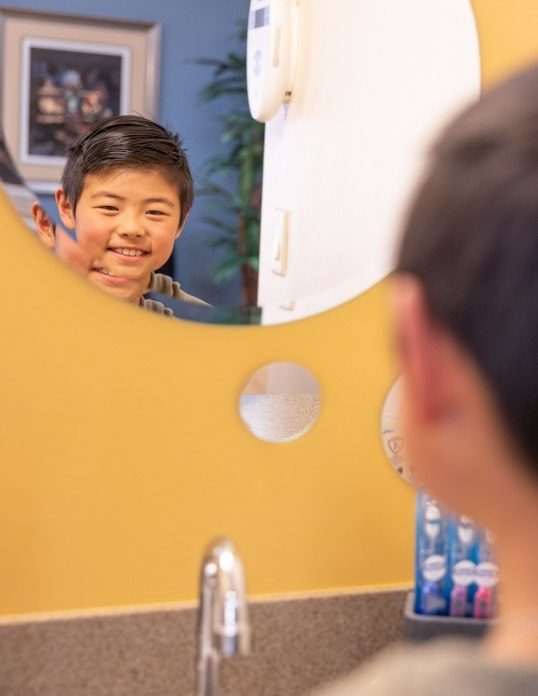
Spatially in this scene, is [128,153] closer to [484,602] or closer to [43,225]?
[43,225]

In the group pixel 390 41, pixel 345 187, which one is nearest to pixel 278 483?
pixel 345 187

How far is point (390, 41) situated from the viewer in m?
1.16

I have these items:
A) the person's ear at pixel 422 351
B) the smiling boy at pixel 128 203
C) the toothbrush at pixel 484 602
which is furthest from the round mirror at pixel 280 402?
the person's ear at pixel 422 351

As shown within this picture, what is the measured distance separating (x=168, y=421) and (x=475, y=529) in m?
0.35

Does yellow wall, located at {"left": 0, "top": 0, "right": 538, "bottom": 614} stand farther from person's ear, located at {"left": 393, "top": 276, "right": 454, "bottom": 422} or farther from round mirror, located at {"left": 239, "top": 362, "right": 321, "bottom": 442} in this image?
person's ear, located at {"left": 393, "top": 276, "right": 454, "bottom": 422}

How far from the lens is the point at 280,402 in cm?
111

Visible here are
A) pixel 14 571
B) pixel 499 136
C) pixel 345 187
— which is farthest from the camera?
pixel 345 187

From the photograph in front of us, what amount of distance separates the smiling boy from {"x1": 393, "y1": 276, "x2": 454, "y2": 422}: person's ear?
2.18 feet

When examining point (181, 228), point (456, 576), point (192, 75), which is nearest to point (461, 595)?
point (456, 576)

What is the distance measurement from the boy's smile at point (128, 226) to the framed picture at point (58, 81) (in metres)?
0.06

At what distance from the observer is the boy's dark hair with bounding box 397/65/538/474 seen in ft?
1.21

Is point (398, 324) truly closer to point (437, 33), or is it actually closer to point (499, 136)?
point (499, 136)

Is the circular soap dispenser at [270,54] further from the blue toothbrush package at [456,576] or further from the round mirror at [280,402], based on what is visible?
the blue toothbrush package at [456,576]

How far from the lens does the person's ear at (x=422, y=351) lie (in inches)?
15.7
